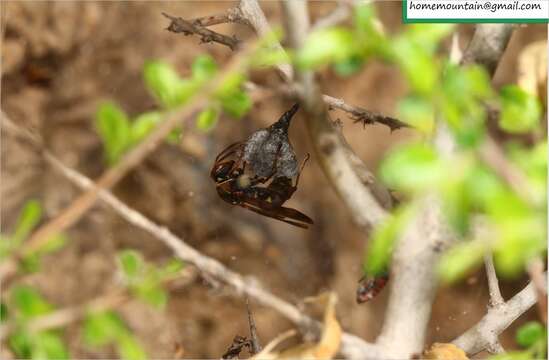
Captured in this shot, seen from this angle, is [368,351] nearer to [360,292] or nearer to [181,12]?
[360,292]

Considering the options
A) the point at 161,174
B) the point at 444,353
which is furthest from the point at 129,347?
the point at 161,174

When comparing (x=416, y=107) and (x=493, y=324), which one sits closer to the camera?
(x=416, y=107)

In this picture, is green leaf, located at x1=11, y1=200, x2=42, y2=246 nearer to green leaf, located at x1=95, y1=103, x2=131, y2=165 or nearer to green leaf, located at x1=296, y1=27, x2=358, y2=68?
green leaf, located at x1=95, y1=103, x2=131, y2=165

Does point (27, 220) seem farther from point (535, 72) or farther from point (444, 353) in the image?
point (535, 72)

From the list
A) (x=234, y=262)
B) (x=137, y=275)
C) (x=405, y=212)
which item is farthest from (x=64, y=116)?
(x=405, y=212)

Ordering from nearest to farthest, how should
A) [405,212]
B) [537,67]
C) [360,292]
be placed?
[405,212] → [360,292] → [537,67]

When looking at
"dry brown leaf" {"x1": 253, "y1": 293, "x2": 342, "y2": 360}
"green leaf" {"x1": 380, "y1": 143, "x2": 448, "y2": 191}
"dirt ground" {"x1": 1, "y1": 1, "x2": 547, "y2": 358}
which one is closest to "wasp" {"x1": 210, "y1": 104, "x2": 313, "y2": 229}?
"dry brown leaf" {"x1": 253, "y1": 293, "x2": 342, "y2": 360}
